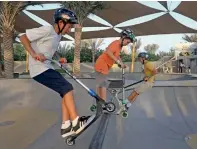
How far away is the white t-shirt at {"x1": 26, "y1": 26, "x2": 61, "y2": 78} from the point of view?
307 centimetres

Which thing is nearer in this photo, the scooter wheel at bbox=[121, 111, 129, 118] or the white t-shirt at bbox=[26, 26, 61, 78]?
the white t-shirt at bbox=[26, 26, 61, 78]

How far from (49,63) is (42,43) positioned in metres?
0.24

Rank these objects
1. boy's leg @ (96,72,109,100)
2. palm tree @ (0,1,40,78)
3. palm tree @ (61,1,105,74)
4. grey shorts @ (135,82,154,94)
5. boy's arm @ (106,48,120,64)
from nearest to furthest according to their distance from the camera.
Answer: boy's arm @ (106,48,120,64)
boy's leg @ (96,72,109,100)
grey shorts @ (135,82,154,94)
palm tree @ (0,1,40,78)
palm tree @ (61,1,105,74)

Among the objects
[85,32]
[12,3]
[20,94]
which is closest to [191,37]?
[85,32]

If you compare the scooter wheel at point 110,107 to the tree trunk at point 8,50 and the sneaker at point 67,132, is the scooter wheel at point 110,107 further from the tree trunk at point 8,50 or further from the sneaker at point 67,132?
the tree trunk at point 8,50

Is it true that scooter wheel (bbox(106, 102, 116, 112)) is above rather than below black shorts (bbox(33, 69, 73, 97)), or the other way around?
below

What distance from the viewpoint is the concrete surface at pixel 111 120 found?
11.1ft

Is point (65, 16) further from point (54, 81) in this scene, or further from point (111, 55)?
point (111, 55)

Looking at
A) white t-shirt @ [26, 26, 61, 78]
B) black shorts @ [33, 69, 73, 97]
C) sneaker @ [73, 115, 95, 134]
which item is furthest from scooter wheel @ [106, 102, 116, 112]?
white t-shirt @ [26, 26, 61, 78]

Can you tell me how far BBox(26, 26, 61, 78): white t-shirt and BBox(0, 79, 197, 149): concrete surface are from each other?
2.92 feet

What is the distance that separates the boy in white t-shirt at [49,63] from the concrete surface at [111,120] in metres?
0.30

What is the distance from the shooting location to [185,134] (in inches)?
157

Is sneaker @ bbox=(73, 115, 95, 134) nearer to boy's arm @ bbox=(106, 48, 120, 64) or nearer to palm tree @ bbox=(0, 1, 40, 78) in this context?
boy's arm @ bbox=(106, 48, 120, 64)

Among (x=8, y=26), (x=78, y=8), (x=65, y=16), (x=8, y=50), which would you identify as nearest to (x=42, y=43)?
(x=65, y=16)
